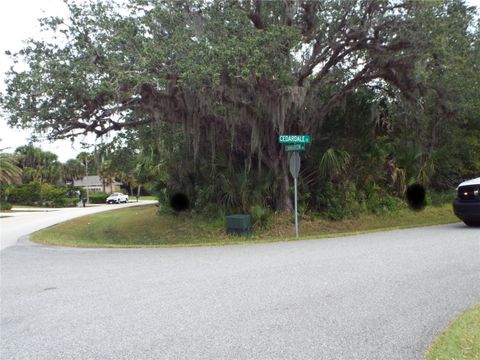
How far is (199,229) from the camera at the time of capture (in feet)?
53.1

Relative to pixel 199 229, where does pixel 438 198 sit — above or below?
above

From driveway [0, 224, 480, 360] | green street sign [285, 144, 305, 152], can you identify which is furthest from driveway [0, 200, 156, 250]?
green street sign [285, 144, 305, 152]

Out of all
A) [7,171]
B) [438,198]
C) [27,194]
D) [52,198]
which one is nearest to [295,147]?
[438,198]

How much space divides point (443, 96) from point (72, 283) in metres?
13.7

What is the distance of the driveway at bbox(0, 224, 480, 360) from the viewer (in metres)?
4.06

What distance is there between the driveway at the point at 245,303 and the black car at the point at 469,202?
2.06 meters

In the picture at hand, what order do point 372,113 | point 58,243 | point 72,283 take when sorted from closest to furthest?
1. point 72,283
2. point 58,243
3. point 372,113

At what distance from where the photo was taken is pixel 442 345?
379 cm

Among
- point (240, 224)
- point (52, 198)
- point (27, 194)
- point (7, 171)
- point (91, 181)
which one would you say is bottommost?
point (240, 224)

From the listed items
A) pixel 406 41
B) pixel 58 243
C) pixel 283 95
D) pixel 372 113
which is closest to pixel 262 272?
pixel 283 95

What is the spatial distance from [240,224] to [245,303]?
8.40 m

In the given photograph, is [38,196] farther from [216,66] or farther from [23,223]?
[216,66]

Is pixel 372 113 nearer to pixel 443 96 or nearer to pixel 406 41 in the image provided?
pixel 443 96

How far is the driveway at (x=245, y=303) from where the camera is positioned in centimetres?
406
